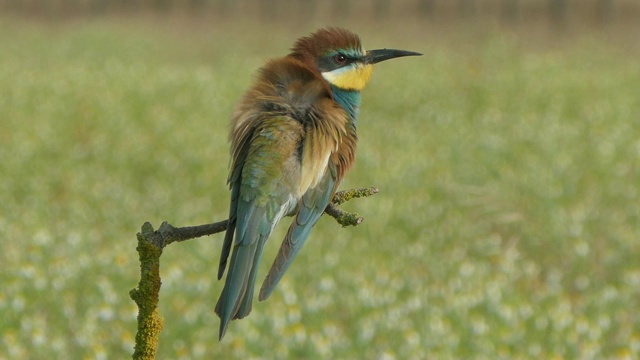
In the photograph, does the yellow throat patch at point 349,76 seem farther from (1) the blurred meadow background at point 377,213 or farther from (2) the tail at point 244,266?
(1) the blurred meadow background at point 377,213

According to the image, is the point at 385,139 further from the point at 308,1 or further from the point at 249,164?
the point at 308,1

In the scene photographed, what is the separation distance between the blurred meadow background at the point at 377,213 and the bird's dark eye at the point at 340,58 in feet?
7.41

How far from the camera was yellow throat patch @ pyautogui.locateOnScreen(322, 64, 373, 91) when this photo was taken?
8.07ft

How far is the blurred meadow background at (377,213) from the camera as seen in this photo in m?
4.79

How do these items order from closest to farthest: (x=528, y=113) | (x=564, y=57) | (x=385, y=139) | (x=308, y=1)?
1. (x=385, y=139)
2. (x=528, y=113)
3. (x=564, y=57)
4. (x=308, y=1)

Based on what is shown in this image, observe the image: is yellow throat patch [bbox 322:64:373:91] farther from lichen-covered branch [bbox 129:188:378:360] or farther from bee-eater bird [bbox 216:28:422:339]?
lichen-covered branch [bbox 129:188:378:360]

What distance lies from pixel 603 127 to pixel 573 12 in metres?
10.9

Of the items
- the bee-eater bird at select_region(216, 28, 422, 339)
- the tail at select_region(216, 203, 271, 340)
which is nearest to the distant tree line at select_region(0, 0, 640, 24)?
the bee-eater bird at select_region(216, 28, 422, 339)

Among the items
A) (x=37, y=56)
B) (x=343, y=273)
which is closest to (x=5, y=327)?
(x=343, y=273)

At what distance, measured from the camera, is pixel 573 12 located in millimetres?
20656

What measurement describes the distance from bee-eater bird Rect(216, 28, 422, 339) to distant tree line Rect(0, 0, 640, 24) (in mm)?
19012

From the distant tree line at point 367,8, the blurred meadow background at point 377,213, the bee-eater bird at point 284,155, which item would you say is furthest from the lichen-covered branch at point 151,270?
the distant tree line at point 367,8

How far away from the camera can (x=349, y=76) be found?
2473 mm

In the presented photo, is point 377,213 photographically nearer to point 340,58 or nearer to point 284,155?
point 340,58
